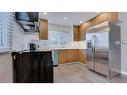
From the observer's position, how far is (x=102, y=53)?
3322 mm

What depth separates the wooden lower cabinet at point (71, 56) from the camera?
524cm

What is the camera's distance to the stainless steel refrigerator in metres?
3.12

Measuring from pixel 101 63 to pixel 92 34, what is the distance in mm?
1112

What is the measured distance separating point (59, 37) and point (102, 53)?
3167 mm

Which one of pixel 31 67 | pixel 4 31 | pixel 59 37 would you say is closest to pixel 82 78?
pixel 31 67

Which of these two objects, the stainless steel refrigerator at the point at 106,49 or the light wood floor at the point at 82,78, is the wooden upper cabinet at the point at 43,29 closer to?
the light wood floor at the point at 82,78

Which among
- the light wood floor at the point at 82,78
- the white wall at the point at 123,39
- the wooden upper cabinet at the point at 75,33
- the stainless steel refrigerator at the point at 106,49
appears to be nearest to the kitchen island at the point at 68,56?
the wooden upper cabinet at the point at 75,33

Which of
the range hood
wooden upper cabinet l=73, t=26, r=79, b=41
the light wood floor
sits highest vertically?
wooden upper cabinet l=73, t=26, r=79, b=41

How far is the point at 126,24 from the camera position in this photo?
10.9 ft

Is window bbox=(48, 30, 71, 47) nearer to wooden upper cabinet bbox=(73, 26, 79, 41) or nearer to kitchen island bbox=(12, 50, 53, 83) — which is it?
wooden upper cabinet bbox=(73, 26, 79, 41)

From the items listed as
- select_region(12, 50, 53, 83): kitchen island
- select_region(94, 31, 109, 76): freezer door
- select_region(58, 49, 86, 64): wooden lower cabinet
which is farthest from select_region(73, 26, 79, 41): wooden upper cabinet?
select_region(12, 50, 53, 83): kitchen island

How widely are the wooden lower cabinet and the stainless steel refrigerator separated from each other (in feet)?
5.51
